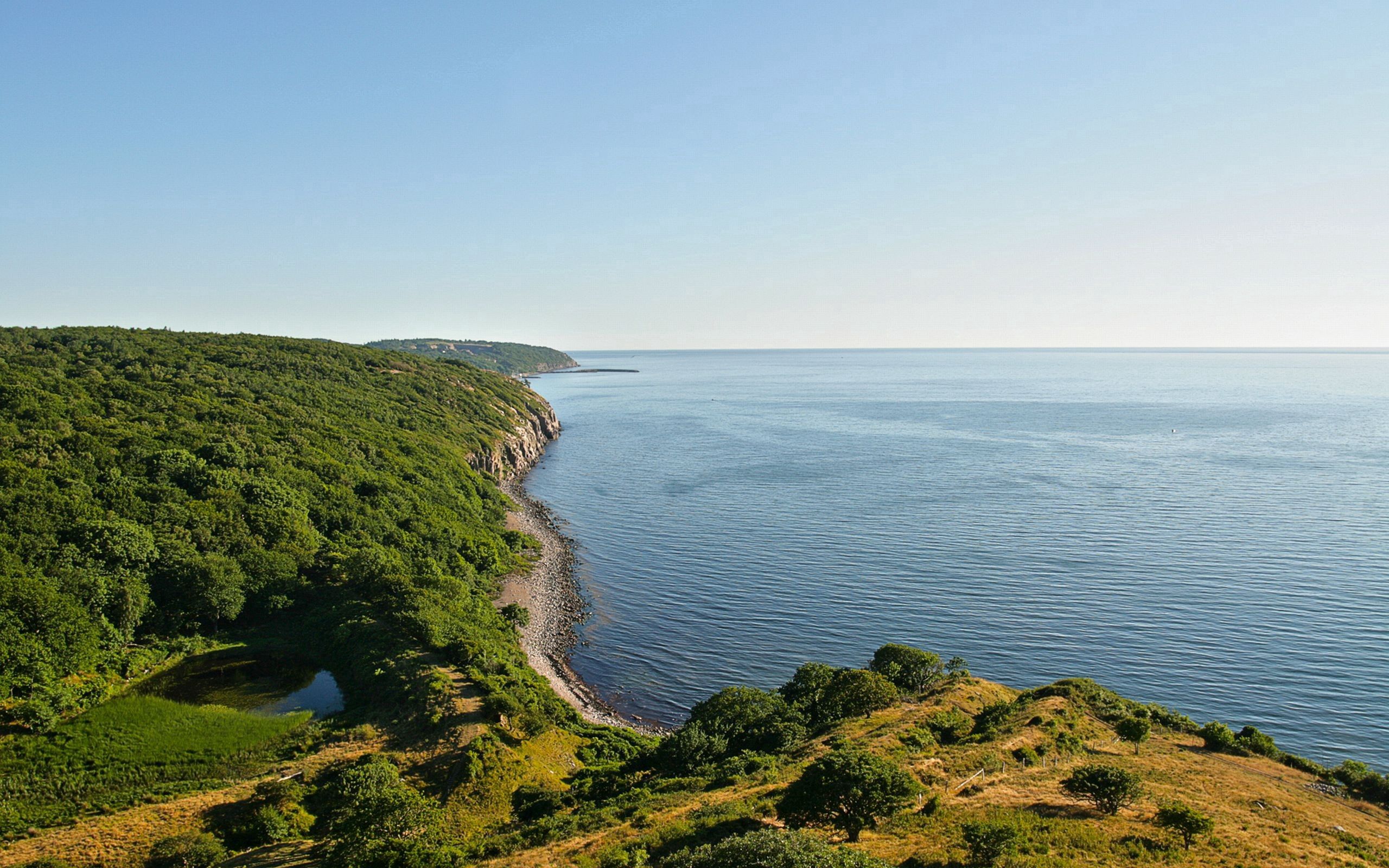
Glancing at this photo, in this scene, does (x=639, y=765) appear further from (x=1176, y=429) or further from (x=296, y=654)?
(x=1176, y=429)

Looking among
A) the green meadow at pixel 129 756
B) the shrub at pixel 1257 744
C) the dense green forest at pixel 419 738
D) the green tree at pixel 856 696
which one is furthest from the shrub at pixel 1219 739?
the green meadow at pixel 129 756

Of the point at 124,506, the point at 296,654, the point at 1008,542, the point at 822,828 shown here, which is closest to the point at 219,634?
the point at 296,654

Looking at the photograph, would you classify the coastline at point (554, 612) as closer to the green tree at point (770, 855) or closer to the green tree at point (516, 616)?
the green tree at point (516, 616)

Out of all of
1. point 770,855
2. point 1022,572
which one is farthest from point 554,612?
point 1022,572

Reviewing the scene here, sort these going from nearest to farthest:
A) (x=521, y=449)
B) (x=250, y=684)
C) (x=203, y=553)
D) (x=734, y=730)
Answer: (x=734, y=730)
(x=250, y=684)
(x=203, y=553)
(x=521, y=449)

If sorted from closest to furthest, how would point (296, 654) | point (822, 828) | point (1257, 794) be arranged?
point (822, 828)
point (1257, 794)
point (296, 654)

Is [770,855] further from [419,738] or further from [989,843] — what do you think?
[419,738]
